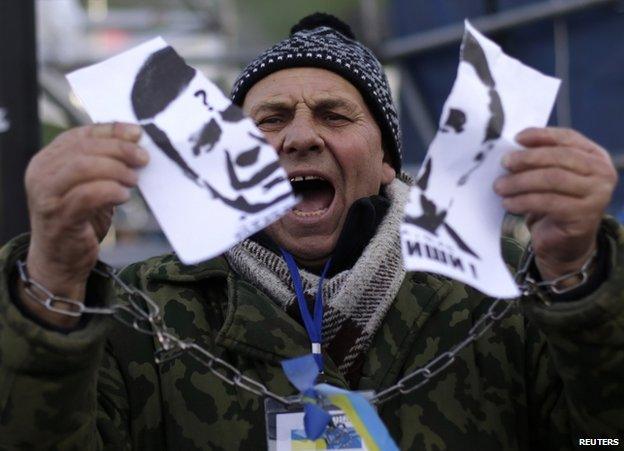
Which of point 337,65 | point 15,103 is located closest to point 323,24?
point 337,65

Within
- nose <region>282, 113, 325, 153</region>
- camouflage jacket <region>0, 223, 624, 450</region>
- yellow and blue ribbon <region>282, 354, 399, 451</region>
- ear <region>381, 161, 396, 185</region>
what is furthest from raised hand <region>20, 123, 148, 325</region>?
ear <region>381, 161, 396, 185</region>

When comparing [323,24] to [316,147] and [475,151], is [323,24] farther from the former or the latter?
[475,151]

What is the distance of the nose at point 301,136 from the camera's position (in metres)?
2.65

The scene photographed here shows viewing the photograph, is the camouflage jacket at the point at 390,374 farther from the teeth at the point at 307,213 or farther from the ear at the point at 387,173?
the ear at the point at 387,173

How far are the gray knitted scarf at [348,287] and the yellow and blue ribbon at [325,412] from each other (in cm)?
36

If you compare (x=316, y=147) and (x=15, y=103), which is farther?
(x=15, y=103)

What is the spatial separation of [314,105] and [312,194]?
21cm

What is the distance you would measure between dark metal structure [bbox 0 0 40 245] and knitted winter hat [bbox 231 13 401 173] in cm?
84

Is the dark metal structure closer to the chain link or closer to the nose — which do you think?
A: the nose

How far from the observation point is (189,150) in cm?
202

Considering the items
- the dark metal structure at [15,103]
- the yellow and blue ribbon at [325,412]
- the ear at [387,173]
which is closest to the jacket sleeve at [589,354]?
the yellow and blue ribbon at [325,412]

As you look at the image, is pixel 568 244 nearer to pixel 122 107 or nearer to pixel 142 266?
pixel 122 107

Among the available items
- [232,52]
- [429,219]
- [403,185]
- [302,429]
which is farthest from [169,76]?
[232,52]

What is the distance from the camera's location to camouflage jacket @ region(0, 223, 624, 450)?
2.15m
